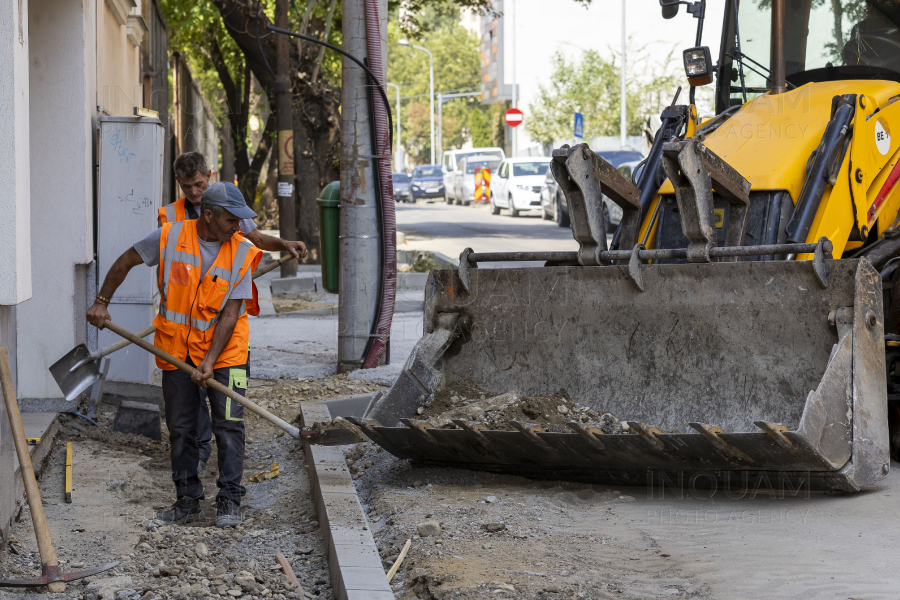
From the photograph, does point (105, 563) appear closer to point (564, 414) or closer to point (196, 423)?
point (196, 423)

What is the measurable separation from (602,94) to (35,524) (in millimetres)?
37225

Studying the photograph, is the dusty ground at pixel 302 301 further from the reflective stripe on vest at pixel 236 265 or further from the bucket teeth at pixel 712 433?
the bucket teeth at pixel 712 433

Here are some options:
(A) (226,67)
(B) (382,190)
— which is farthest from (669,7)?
(A) (226,67)

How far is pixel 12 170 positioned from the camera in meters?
3.92

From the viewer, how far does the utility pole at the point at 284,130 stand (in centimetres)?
1416

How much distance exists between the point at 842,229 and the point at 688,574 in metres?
2.31

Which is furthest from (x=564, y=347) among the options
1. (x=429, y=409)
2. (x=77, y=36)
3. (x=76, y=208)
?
(x=77, y=36)

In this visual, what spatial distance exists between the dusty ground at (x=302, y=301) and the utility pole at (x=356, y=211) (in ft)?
14.1

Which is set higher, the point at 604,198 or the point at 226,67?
the point at 226,67

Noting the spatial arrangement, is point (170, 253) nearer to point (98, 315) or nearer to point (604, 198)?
point (98, 315)

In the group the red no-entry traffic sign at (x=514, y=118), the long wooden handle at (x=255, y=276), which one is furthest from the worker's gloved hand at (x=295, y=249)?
the red no-entry traffic sign at (x=514, y=118)

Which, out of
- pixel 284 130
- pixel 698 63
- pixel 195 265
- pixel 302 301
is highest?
pixel 284 130

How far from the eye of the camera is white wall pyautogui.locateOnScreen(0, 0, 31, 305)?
387 centimetres

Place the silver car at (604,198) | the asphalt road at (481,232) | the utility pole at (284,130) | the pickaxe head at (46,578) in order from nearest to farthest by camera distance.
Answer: the pickaxe head at (46,578) < the utility pole at (284,130) < the asphalt road at (481,232) < the silver car at (604,198)
